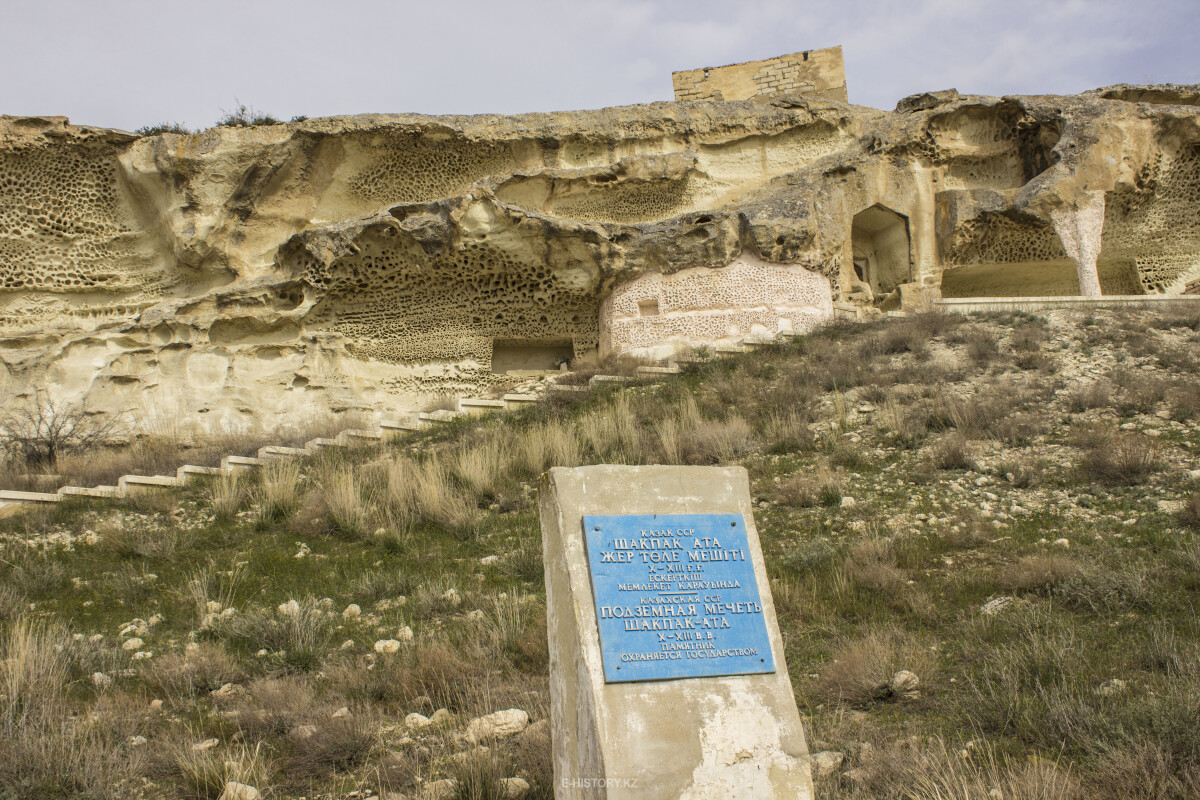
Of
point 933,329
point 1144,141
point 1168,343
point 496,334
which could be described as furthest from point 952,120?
point 496,334

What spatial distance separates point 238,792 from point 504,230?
1261cm

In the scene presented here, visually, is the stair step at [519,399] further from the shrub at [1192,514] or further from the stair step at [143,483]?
the shrub at [1192,514]

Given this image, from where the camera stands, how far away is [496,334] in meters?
16.9

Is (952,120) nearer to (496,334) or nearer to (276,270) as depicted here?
(496,334)

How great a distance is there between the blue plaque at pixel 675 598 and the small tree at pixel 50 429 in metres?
10.7

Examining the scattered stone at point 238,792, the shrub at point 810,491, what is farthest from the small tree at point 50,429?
the scattered stone at point 238,792

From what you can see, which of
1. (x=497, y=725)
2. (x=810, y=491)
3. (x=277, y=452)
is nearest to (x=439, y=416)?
(x=277, y=452)

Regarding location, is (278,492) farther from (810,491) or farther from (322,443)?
(810,491)

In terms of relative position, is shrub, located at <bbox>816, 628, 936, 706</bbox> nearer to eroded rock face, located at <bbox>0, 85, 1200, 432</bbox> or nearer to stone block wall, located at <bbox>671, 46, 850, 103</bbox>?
eroded rock face, located at <bbox>0, 85, 1200, 432</bbox>

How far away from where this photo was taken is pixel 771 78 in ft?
70.6

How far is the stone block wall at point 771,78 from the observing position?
69.6 ft

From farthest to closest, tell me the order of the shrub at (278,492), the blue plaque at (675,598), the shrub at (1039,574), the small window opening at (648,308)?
the small window opening at (648,308) → the shrub at (278,492) → the shrub at (1039,574) → the blue plaque at (675,598)

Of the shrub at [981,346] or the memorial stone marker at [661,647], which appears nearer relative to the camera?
the memorial stone marker at [661,647]

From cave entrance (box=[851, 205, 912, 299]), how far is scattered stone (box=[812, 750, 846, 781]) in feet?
48.4
